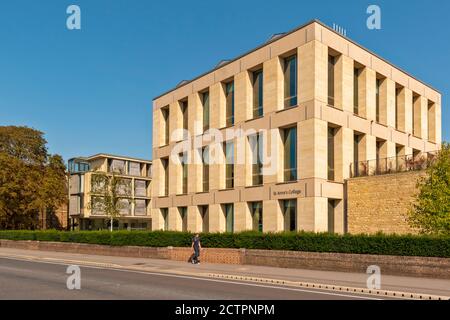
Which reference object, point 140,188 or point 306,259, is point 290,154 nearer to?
point 306,259

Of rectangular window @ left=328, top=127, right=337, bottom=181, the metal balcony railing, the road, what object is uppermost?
rectangular window @ left=328, top=127, right=337, bottom=181

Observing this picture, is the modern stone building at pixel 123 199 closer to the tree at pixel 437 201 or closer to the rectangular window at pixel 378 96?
the rectangular window at pixel 378 96

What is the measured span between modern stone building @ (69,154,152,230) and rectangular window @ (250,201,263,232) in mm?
46729

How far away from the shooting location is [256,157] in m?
35.8

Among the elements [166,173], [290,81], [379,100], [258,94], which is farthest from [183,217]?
[379,100]

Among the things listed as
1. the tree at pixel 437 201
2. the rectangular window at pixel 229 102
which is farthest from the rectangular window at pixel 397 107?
the tree at pixel 437 201

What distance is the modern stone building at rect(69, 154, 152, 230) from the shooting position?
80.5m

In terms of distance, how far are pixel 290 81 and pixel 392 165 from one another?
8995 mm

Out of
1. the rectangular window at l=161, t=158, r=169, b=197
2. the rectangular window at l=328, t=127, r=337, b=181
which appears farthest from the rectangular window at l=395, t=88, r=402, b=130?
the rectangular window at l=161, t=158, r=169, b=197

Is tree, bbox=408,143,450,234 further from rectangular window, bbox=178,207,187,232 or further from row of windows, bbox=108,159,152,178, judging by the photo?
row of windows, bbox=108,159,152,178

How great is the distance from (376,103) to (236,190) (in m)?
12.7

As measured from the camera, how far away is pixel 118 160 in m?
84.4

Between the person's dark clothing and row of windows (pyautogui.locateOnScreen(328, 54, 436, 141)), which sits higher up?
row of windows (pyautogui.locateOnScreen(328, 54, 436, 141))

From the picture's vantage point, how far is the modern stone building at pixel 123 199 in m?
80.5
